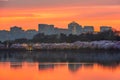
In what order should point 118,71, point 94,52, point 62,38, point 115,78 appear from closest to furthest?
point 115,78 < point 118,71 < point 94,52 < point 62,38

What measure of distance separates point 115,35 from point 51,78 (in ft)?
139

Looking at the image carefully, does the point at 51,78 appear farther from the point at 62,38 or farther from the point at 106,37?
the point at 62,38

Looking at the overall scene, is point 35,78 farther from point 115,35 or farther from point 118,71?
point 115,35

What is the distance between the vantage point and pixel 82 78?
23.1 metres

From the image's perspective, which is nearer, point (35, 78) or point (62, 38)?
point (35, 78)

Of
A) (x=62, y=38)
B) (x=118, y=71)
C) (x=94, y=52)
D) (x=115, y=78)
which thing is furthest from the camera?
(x=62, y=38)

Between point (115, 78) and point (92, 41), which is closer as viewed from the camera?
point (115, 78)

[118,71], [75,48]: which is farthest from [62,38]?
[118,71]

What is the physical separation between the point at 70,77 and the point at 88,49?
39332 mm

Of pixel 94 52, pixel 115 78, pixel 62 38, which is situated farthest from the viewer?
pixel 62 38

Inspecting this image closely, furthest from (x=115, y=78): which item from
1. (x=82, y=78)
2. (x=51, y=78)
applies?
(x=51, y=78)

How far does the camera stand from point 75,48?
6525 cm

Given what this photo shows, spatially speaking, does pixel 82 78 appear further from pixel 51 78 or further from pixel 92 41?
pixel 92 41

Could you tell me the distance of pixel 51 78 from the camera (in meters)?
23.1
